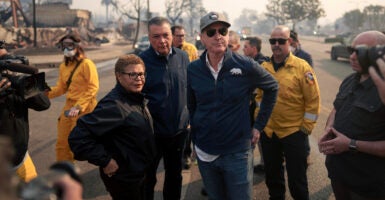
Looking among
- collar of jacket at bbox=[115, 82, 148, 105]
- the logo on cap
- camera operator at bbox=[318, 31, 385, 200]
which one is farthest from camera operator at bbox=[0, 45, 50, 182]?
camera operator at bbox=[318, 31, 385, 200]

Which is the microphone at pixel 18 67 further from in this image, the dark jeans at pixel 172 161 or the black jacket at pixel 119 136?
the dark jeans at pixel 172 161

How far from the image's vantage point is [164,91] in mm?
3473

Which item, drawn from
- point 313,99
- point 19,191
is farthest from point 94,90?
point 19,191

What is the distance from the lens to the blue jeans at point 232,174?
2.71 metres

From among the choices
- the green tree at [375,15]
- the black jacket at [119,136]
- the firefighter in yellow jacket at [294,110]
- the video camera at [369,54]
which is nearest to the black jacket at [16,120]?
the black jacket at [119,136]

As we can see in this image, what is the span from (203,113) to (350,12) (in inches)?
3239

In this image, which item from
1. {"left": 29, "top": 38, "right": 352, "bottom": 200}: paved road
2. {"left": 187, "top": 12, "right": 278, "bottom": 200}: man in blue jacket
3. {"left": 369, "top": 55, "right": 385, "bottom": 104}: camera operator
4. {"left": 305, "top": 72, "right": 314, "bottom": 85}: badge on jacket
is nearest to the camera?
{"left": 369, "top": 55, "right": 385, "bottom": 104}: camera operator

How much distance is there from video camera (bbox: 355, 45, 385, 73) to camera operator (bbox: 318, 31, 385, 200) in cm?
23

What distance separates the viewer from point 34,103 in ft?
10.2

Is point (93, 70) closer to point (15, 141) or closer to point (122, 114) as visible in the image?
point (15, 141)

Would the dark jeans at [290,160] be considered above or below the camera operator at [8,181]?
below

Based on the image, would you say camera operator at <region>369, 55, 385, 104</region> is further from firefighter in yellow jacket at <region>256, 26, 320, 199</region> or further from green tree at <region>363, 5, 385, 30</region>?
green tree at <region>363, 5, 385, 30</region>

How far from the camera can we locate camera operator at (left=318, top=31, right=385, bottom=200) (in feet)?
7.70

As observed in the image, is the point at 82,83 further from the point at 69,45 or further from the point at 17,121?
the point at 17,121
